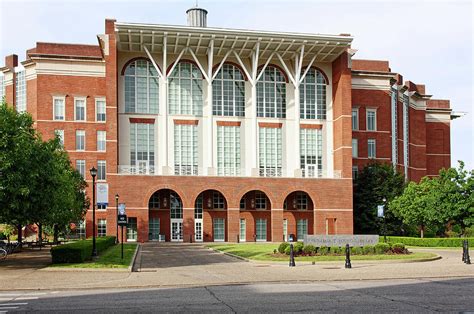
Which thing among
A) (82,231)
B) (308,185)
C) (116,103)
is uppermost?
(116,103)

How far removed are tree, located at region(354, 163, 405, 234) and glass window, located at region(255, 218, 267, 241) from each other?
9.84 metres

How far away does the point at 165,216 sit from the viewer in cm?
6350

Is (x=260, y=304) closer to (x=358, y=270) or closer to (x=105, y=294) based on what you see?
(x=105, y=294)

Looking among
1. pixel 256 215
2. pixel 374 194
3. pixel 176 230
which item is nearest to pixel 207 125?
pixel 256 215

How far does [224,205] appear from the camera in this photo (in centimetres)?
6475

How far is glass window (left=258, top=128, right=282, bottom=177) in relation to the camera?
64812 mm

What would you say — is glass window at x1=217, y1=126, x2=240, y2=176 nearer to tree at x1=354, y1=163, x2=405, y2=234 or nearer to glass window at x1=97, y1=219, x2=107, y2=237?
glass window at x1=97, y1=219, x2=107, y2=237

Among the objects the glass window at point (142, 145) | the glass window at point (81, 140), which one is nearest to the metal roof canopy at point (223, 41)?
the glass window at point (142, 145)

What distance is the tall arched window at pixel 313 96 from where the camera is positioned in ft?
219

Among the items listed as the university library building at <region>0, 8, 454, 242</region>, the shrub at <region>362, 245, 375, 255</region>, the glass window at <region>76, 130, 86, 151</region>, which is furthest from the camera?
the glass window at <region>76, 130, 86, 151</region>

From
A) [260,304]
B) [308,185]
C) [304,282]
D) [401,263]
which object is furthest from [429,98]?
[260,304]

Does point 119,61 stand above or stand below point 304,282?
above

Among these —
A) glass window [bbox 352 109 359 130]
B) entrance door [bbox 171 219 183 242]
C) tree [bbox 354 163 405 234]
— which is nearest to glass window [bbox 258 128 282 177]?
tree [bbox 354 163 405 234]

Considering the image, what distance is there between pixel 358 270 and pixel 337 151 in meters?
40.7
